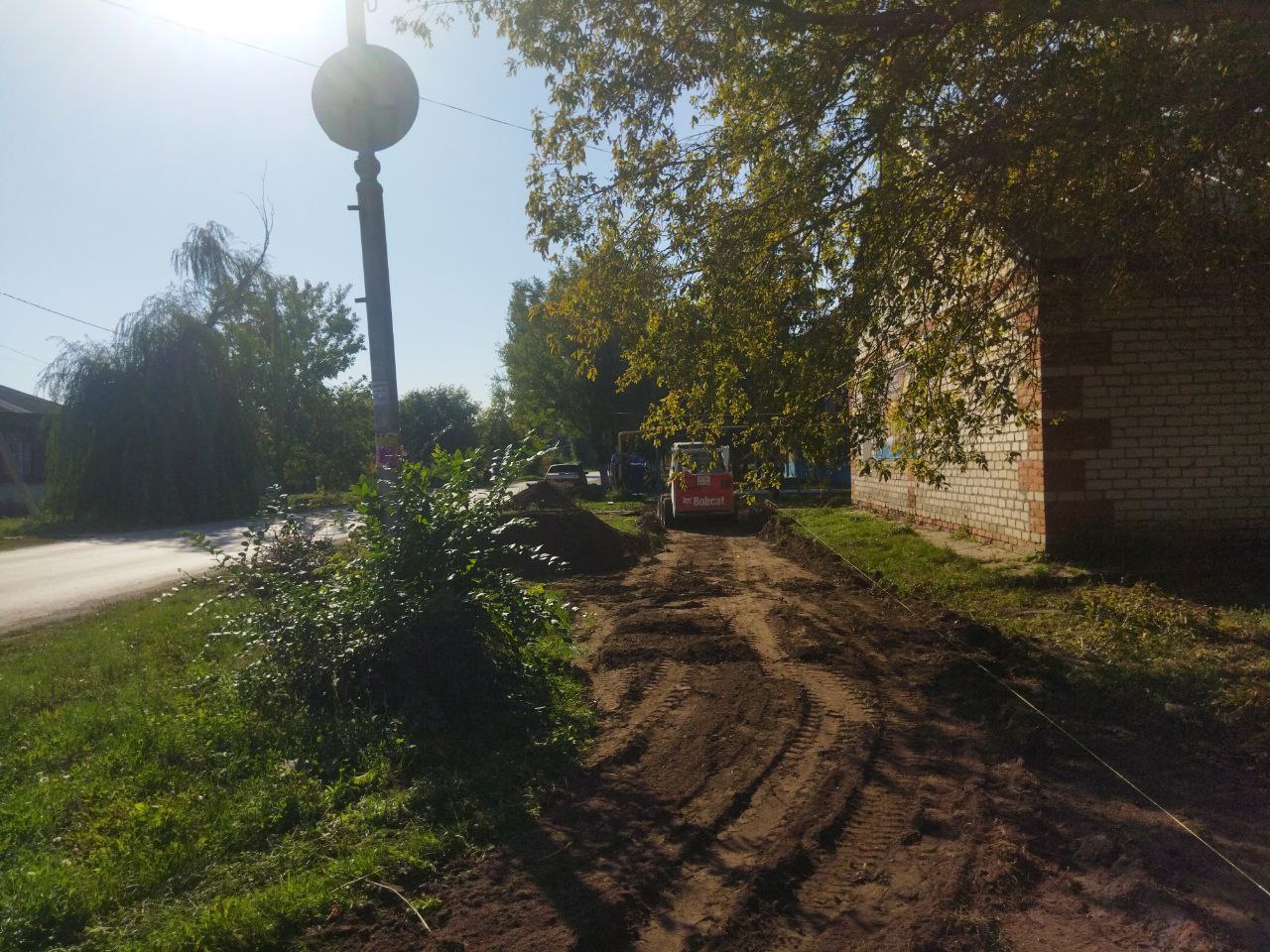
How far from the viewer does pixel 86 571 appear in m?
18.0

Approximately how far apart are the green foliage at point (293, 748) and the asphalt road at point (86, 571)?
523 centimetres

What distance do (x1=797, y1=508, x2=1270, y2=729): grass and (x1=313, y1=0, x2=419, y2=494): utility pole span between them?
17.9 ft

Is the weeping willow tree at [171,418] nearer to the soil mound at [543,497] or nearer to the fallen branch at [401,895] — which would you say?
the soil mound at [543,497]

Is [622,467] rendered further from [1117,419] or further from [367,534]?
[367,534]

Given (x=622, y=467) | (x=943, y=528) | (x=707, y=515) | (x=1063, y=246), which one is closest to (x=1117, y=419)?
(x=1063, y=246)

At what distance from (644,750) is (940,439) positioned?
5.23 meters

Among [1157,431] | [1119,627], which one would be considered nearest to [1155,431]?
[1157,431]

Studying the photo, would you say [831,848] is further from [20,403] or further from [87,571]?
[20,403]

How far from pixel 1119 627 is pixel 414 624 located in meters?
6.08

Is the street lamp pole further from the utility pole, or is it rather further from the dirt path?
the dirt path

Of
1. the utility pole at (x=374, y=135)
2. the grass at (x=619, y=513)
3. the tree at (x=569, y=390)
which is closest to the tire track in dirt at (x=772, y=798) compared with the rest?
the utility pole at (x=374, y=135)

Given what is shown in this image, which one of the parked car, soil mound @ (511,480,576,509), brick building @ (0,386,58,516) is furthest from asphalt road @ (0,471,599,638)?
brick building @ (0,386,58,516)

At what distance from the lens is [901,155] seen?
854 centimetres

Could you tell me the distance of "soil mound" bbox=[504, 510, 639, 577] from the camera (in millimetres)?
16312
